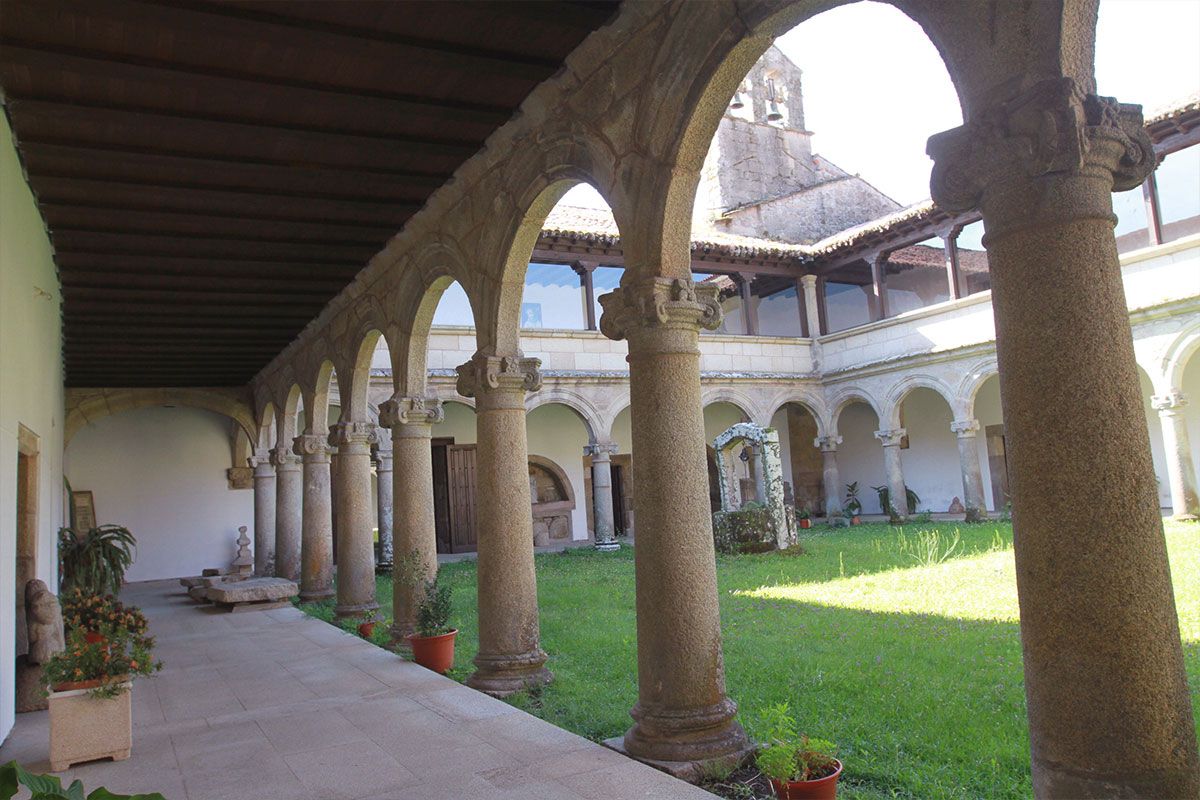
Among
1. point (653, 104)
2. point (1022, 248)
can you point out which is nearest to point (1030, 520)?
point (1022, 248)

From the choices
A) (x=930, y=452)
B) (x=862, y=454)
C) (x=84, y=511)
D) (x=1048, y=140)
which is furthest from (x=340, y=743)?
(x=862, y=454)

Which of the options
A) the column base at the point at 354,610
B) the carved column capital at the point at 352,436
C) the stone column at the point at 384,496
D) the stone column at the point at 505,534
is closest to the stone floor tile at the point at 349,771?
the stone column at the point at 505,534

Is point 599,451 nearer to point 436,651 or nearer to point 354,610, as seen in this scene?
point 354,610

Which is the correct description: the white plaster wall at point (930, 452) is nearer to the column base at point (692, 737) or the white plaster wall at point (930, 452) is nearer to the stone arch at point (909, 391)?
the stone arch at point (909, 391)

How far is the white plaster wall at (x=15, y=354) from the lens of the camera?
4750 mm

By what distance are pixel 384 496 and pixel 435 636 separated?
8.60 meters

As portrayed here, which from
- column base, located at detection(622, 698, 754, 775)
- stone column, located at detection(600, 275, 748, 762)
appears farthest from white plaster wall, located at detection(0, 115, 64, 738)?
column base, located at detection(622, 698, 754, 775)

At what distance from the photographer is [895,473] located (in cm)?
1750

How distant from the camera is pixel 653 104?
395 centimetres

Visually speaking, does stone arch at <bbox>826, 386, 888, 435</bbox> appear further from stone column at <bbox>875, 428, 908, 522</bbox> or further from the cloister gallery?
the cloister gallery

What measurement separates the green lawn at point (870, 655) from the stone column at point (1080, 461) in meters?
1.53

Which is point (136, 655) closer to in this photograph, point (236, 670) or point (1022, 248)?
point (236, 670)

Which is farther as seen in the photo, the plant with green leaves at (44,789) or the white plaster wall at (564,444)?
the white plaster wall at (564,444)

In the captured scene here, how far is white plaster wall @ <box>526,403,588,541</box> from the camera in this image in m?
19.1
